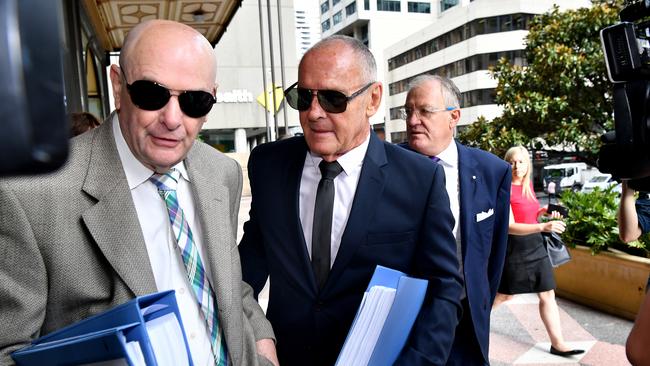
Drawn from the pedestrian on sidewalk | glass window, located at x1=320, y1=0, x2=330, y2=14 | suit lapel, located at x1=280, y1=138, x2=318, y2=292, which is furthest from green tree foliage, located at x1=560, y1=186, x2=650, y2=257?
glass window, located at x1=320, y1=0, x2=330, y2=14

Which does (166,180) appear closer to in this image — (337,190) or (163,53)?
(163,53)

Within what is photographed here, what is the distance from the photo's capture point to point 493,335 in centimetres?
548

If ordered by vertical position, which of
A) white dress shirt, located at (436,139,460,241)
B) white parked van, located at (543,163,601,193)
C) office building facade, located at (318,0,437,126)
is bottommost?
white parked van, located at (543,163,601,193)

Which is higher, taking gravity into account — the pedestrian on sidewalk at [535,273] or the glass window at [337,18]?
the glass window at [337,18]

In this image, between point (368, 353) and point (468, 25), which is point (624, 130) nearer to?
point (368, 353)

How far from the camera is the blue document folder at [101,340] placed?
1035 mm

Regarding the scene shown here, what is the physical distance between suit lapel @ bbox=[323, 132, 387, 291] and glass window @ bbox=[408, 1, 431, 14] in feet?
297

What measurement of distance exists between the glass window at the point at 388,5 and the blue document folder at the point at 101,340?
87.8 m

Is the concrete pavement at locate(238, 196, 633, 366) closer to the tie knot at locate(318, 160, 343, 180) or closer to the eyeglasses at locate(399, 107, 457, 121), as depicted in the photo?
the eyeglasses at locate(399, 107, 457, 121)

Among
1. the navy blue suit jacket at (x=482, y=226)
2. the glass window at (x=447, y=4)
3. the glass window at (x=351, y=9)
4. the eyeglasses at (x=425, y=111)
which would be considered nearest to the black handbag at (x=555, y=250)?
the navy blue suit jacket at (x=482, y=226)

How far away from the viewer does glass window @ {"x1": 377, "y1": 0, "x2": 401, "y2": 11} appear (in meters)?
84.9

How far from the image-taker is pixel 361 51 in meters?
2.13

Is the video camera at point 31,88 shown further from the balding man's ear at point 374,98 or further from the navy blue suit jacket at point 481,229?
the navy blue suit jacket at point 481,229

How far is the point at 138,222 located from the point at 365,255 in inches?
31.8
